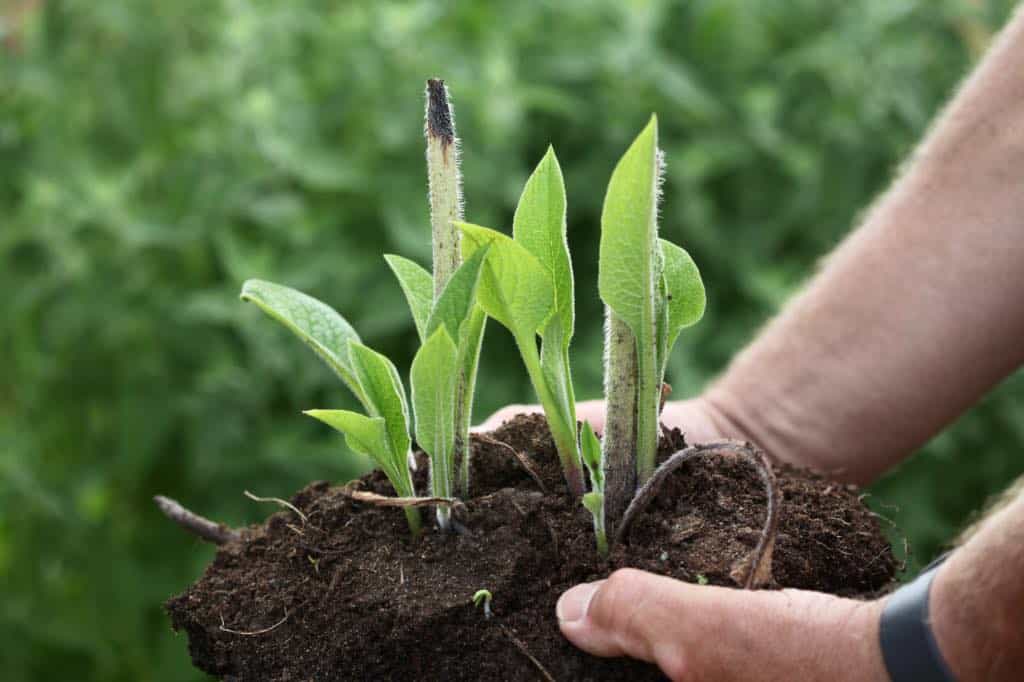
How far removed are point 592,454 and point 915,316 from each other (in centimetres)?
74

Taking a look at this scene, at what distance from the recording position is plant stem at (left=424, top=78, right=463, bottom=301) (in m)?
1.12

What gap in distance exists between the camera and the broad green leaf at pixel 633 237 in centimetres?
99

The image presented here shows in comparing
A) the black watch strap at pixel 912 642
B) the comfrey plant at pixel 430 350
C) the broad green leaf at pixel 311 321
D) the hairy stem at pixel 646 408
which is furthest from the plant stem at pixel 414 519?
the black watch strap at pixel 912 642

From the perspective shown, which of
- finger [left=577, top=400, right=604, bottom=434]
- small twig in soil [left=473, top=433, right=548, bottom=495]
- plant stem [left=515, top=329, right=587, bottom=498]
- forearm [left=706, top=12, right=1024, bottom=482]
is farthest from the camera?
forearm [left=706, top=12, right=1024, bottom=482]

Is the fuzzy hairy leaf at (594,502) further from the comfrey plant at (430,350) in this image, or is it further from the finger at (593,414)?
the finger at (593,414)

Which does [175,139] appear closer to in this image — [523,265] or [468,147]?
[468,147]

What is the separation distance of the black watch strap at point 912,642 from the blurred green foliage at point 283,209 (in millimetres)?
1851

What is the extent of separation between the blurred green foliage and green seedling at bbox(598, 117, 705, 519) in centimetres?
162

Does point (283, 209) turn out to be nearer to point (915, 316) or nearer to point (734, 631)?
point (915, 316)

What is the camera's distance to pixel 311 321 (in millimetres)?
1231

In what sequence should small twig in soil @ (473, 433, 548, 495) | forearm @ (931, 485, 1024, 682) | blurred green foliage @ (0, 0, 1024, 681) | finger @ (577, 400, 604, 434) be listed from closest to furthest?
forearm @ (931, 485, 1024, 682) → small twig in soil @ (473, 433, 548, 495) → finger @ (577, 400, 604, 434) → blurred green foliage @ (0, 0, 1024, 681)

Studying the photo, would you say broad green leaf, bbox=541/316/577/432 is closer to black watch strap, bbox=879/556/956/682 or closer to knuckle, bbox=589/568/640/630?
knuckle, bbox=589/568/640/630

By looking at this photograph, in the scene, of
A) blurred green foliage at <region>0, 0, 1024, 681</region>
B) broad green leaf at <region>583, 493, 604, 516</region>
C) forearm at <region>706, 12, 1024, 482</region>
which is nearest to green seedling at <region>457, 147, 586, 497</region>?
broad green leaf at <region>583, 493, 604, 516</region>

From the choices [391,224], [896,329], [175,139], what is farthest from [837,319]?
[175,139]
